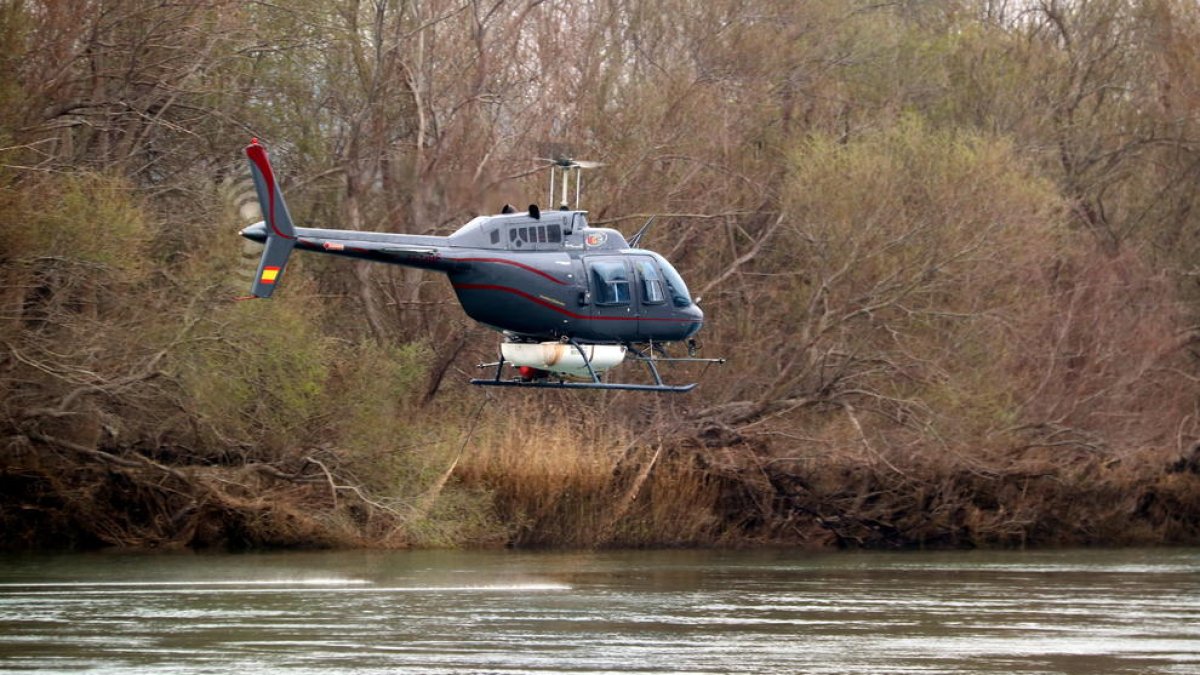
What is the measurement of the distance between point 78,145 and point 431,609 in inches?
453

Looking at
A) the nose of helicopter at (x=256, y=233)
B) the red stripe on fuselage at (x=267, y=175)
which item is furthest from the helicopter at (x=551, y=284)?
the red stripe on fuselage at (x=267, y=175)

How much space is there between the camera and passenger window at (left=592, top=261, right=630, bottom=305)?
2539cm

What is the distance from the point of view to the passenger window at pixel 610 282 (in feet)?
83.3

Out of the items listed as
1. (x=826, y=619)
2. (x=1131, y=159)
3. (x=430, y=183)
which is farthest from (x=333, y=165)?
(x=1131, y=159)

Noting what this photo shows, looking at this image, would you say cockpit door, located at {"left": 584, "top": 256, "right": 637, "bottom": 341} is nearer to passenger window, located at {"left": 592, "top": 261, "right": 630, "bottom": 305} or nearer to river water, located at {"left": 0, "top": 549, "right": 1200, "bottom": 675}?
passenger window, located at {"left": 592, "top": 261, "right": 630, "bottom": 305}

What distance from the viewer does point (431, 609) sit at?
2844 cm

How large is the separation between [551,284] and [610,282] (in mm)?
851

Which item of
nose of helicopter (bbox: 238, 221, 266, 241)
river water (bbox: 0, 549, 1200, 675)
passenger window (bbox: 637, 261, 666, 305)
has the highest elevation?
nose of helicopter (bbox: 238, 221, 266, 241)

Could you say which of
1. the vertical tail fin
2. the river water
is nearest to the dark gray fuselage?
the vertical tail fin

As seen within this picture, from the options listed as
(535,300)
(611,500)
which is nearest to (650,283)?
(535,300)

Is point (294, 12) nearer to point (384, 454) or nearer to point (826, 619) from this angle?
point (384, 454)

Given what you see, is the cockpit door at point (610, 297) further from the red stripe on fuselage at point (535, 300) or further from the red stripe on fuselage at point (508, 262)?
the red stripe on fuselage at point (508, 262)

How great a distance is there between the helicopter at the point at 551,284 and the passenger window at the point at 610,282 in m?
0.01

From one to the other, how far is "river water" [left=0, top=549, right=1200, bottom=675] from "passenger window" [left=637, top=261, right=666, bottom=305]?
4.55 m
